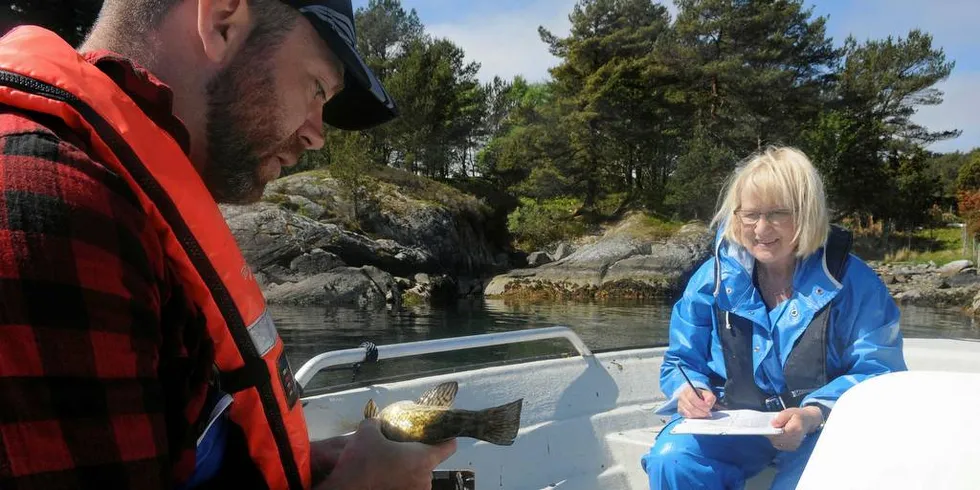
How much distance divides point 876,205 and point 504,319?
24.2m

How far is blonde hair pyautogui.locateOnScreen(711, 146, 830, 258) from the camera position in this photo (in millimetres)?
2521

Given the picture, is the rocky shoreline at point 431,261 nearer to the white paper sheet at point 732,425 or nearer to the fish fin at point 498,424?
the white paper sheet at point 732,425

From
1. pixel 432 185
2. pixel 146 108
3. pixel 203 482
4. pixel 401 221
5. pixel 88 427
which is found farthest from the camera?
pixel 432 185

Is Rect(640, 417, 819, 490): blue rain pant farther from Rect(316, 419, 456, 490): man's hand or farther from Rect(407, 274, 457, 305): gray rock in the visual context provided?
Rect(407, 274, 457, 305): gray rock

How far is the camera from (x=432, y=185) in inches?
1264

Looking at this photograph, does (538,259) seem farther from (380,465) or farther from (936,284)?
(380,465)

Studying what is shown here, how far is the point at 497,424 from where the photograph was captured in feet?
5.65

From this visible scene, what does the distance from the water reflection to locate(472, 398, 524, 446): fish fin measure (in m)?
8.17

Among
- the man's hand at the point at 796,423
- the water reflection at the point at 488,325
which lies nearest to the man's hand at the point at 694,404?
the man's hand at the point at 796,423

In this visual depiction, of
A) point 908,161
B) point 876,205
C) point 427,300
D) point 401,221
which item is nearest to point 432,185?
point 401,221

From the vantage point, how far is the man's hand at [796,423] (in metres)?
2.20

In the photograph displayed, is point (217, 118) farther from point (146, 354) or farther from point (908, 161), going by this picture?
point (908, 161)

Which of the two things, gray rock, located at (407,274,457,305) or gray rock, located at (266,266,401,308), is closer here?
gray rock, located at (266,266,401,308)

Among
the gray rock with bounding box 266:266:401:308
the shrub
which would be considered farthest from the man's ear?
the shrub
